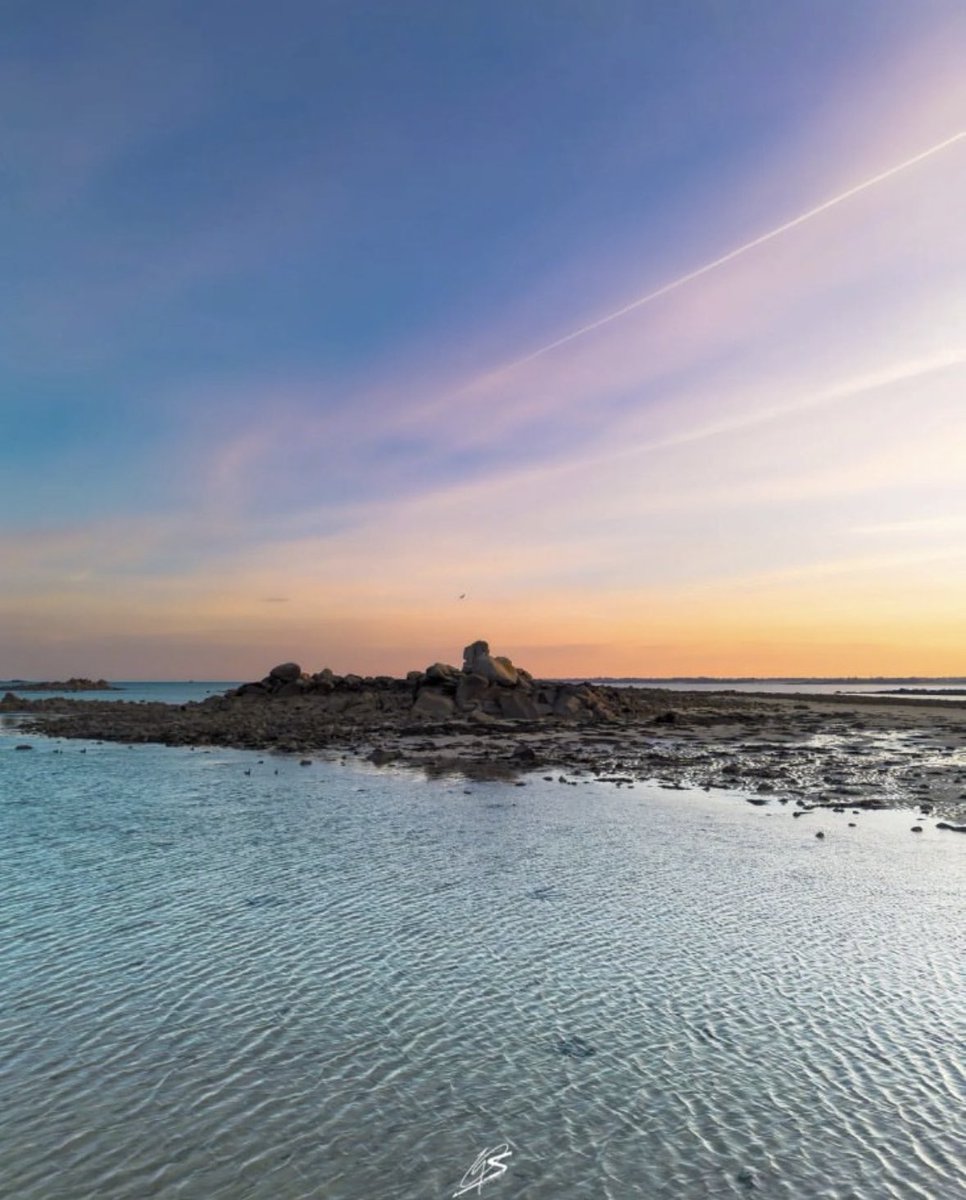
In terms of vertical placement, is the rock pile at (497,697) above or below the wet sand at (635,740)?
above

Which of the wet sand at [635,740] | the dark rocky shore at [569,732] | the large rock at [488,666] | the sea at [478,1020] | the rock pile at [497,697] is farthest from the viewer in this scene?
the large rock at [488,666]

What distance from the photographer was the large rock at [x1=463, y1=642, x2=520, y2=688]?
2320 inches

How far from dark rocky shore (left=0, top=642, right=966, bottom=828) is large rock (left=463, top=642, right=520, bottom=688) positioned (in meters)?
0.14

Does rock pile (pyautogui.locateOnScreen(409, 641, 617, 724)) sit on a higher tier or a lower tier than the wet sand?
higher

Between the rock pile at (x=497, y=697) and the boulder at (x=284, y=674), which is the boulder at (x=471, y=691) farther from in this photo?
the boulder at (x=284, y=674)

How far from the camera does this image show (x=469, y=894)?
1276 cm

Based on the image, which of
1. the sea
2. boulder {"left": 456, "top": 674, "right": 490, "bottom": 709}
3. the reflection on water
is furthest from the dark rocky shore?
the sea

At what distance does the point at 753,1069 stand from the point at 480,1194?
3112mm

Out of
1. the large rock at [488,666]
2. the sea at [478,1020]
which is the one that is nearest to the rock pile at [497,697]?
the large rock at [488,666]

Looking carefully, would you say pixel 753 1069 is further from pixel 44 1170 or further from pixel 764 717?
pixel 764 717

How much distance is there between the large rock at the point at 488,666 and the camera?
58938mm

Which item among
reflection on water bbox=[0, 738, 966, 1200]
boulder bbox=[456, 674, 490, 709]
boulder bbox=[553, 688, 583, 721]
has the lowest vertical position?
reflection on water bbox=[0, 738, 966, 1200]

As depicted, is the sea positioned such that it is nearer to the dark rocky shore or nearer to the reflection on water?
the reflection on water

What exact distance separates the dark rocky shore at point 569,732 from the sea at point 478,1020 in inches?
449
